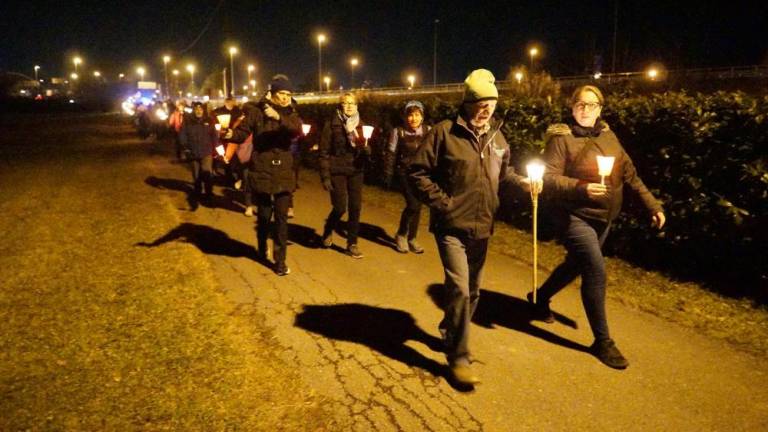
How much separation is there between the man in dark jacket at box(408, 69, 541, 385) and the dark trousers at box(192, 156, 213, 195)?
7.21 metres

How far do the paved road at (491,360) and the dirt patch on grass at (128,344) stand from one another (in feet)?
0.99

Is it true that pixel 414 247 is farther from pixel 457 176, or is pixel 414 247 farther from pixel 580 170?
pixel 457 176

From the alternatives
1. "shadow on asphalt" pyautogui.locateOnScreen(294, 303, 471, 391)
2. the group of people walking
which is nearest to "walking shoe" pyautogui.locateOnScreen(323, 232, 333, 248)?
"shadow on asphalt" pyautogui.locateOnScreen(294, 303, 471, 391)

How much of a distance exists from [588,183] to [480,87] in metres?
1.10

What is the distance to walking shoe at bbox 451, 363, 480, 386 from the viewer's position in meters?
3.77

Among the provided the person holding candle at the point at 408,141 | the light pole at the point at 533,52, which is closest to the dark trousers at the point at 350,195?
the person holding candle at the point at 408,141

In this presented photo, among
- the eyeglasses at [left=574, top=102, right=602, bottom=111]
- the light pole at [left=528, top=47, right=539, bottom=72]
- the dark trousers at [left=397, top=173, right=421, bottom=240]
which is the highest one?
the light pole at [left=528, top=47, right=539, bottom=72]

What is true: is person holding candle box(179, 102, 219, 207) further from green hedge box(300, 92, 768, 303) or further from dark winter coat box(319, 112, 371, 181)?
green hedge box(300, 92, 768, 303)

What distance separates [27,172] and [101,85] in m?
120

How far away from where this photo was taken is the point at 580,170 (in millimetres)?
4121

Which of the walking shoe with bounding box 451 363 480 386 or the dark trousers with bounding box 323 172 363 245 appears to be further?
the dark trousers with bounding box 323 172 363 245

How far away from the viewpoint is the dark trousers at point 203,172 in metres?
10.1

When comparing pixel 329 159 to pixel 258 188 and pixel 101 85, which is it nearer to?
pixel 258 188

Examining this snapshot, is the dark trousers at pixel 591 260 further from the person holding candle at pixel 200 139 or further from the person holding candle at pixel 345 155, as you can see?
the person holding candle at pixel 200 139
